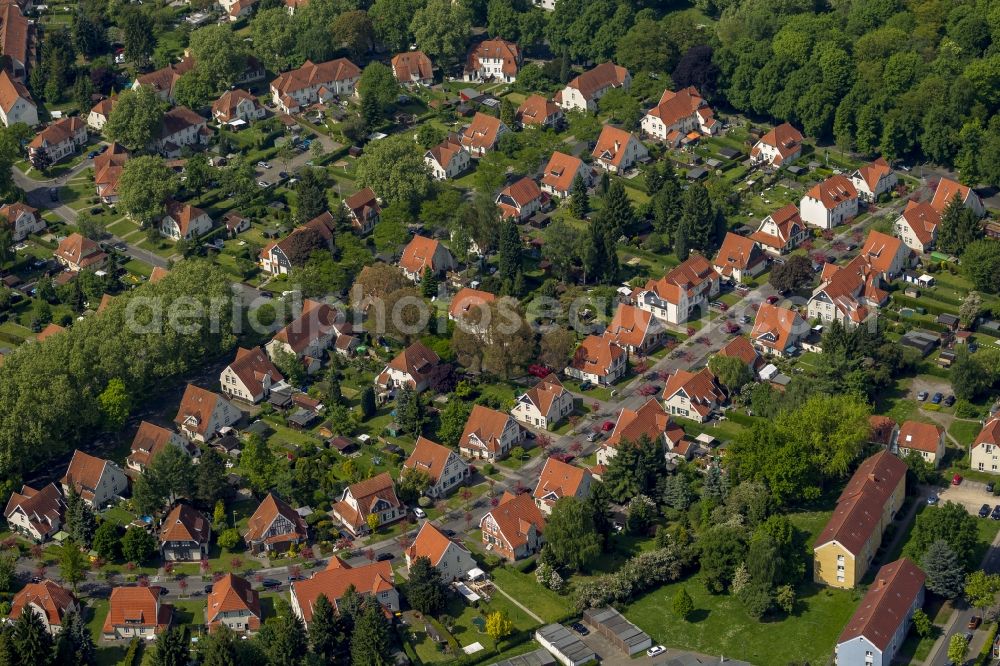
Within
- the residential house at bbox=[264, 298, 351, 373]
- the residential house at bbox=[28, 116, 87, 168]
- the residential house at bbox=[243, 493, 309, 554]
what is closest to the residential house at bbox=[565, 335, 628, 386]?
the residential house at bbox=[264, 298, 351, 373]

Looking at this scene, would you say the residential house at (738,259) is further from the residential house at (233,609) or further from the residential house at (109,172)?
the residential house at (109,172)

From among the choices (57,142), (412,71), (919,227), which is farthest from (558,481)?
(57,142)

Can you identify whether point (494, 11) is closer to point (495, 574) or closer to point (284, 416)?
point (284, 416)

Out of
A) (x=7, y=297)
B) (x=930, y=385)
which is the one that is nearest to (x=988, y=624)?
(x=930, y=385)

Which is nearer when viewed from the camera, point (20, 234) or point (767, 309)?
point (767, 309)

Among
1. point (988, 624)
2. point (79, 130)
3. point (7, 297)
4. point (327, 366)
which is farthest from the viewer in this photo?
point (79, 130)

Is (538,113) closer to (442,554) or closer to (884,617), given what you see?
(442,554)
